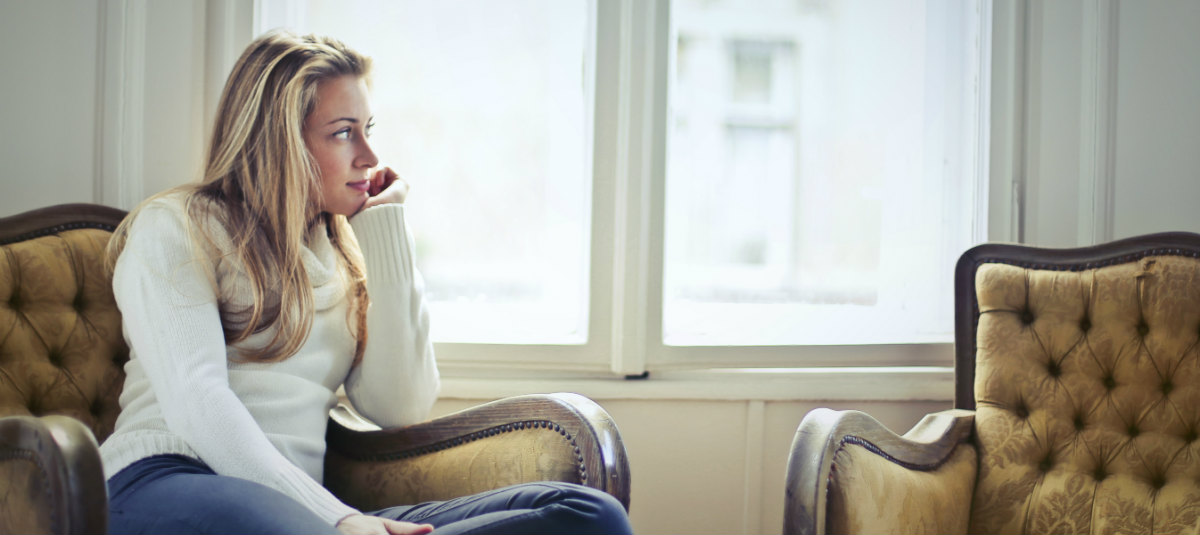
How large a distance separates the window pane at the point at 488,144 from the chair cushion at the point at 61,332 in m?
0.63

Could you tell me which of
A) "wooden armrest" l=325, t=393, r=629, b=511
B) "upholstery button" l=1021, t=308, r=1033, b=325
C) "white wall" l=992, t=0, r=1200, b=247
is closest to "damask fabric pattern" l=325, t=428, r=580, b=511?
"wooden armrest" l=325, t=393, r=629, b=511

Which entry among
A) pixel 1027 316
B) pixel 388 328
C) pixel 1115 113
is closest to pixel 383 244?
pixel 388 328

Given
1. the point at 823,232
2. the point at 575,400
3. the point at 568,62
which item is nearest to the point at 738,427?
the point at 823,232

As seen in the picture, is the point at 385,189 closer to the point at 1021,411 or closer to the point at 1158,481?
the point at 1021,411

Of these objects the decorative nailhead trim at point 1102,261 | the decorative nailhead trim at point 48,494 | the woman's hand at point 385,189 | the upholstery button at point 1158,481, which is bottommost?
the upholstery button at point 1158,481

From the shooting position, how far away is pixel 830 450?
3.86ft

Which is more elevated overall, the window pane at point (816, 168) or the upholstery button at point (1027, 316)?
the window pane at point (816, 168)

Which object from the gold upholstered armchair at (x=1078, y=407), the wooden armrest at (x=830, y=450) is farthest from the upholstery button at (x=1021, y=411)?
the wooden armrest at (x=830, y=450)

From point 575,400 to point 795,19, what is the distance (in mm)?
1112

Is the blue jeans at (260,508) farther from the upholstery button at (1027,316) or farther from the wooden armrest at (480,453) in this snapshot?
the upholstery button at (1027,316)

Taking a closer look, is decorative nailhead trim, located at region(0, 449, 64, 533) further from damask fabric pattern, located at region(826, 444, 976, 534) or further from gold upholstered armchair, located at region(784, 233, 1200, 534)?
gold upholstered armchair, located at region(784, 233, 1200, 534)

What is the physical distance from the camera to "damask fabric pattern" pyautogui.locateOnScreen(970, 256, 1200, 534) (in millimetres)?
1417

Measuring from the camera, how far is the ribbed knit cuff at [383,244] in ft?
4.50

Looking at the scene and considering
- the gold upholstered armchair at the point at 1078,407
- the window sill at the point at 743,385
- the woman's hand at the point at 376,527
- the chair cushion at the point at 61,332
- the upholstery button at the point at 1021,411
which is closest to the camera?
the woman's hand at the point at 376,527
